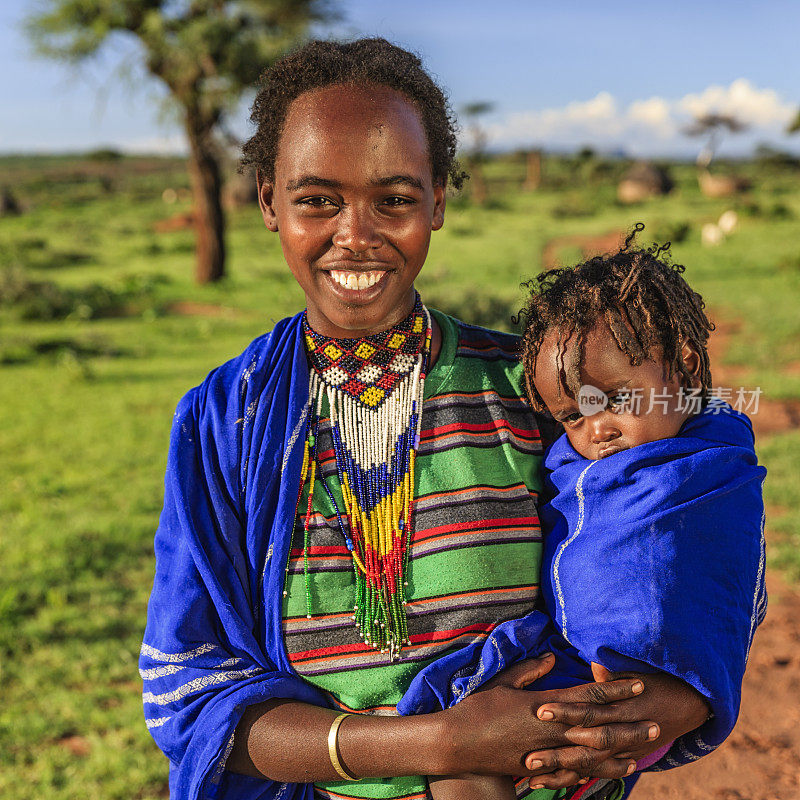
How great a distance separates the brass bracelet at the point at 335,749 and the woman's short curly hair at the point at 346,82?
1.12m

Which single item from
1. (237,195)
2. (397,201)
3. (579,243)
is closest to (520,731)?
(397,201)

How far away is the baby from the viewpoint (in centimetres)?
150

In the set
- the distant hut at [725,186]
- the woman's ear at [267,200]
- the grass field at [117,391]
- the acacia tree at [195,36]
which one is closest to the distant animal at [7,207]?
the grass field at [117,391]

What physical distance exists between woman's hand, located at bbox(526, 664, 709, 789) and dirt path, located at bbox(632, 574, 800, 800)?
61.7 inches

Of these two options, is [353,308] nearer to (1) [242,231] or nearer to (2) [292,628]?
(2) [292,628]

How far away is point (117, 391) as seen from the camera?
8.06 metres

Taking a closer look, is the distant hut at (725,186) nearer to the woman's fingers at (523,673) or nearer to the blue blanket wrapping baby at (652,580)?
the blue blanket wrapping baby at (652,580)

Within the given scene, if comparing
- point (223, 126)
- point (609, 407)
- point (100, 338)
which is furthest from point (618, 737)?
point (223, 126)

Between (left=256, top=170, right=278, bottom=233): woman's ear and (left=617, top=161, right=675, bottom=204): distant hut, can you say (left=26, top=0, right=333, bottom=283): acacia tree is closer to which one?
(left=256, top=170, right=278, bottom=233): woman's ear

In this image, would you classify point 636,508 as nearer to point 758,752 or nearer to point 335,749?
point 335,749

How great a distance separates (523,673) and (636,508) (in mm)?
382

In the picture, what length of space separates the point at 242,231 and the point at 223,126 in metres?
7.84

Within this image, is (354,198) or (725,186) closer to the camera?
(354,198)

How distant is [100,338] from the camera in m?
9.69
